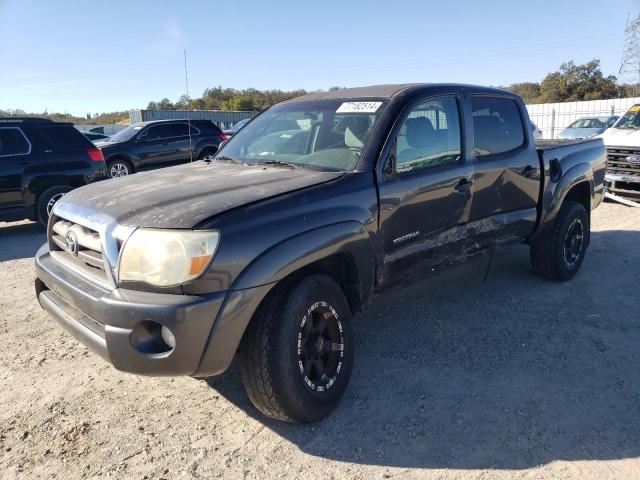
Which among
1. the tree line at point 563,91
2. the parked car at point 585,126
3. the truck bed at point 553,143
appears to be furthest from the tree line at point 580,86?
the truck bed at point 553,143

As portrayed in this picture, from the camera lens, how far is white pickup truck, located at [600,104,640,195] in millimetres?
9031

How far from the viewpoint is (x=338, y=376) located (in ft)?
9.83

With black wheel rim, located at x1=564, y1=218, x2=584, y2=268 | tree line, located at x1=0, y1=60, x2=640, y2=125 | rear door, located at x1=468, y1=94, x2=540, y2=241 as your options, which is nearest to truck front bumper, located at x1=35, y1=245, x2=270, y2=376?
rear door, located at x1=468, y1=94, x2=540, y2=241

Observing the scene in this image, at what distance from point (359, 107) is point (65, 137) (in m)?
6.33

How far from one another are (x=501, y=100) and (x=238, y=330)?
3307mm

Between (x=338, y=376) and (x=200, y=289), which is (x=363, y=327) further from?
(x=200, y=289)

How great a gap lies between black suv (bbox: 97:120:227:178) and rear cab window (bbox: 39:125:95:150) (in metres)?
4.56

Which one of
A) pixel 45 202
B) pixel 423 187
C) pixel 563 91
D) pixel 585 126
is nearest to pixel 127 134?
pixel 45 202

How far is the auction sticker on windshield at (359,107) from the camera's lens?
352cm

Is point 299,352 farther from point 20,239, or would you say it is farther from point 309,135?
point 20,239

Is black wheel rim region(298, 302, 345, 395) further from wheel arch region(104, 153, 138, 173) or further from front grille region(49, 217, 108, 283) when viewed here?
wheel arch region(104, 153, 138, 173)

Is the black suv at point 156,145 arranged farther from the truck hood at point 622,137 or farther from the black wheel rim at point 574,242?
the black wheel rim at point 574,242

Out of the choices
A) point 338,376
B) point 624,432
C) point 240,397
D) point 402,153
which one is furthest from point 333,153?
point 624,432

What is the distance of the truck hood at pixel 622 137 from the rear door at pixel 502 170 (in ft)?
17.7
